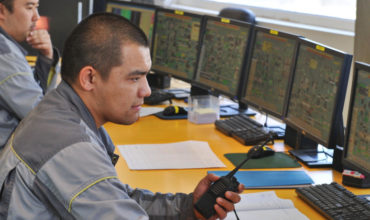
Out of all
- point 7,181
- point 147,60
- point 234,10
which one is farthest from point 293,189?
point 234,10

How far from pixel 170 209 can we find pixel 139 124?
112 centimetres

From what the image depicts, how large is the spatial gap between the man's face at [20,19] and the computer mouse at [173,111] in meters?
0.87

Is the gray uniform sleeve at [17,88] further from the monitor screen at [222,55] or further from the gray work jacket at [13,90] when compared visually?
the monitor screen at [222,55]

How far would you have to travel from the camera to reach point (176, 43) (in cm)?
331

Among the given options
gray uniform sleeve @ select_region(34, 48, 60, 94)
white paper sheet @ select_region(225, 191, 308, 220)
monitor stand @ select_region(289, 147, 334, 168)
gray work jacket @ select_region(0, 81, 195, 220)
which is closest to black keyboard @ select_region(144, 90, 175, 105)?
gray uniform sleeve @ select_region(34, 48, 60, 94)

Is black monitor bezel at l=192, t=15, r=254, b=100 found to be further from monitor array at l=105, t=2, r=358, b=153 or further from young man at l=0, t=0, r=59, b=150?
young man at l=0, t=0, r=59, b=150

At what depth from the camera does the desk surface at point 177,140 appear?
6.49 ft

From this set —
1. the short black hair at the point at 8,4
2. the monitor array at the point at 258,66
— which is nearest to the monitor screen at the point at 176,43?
the monitor array at the point at 258,66

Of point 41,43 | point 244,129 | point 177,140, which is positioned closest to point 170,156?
point 177,140

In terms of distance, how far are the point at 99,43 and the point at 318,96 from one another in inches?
43.4

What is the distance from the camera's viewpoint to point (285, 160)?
2314mm

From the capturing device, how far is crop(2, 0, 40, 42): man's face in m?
2.84

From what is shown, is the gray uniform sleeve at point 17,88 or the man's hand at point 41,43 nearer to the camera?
the gray uniform sleeve at point 17,88

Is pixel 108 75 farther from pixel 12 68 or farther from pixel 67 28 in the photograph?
pixel 67 28
